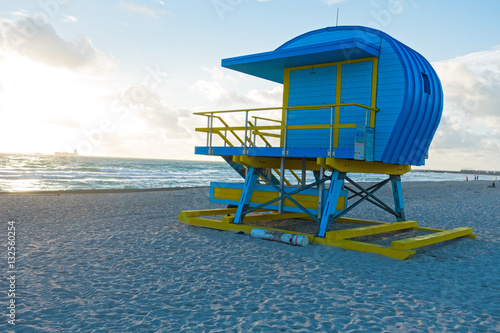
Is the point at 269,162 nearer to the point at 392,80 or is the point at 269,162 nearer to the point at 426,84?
the point at 392,80

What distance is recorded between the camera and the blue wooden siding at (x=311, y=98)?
1062 centimetres

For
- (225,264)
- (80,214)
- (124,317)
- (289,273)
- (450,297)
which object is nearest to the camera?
(124,317)

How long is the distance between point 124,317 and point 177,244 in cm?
429

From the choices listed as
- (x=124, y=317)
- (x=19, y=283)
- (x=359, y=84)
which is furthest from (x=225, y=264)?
(x=359, y=84)

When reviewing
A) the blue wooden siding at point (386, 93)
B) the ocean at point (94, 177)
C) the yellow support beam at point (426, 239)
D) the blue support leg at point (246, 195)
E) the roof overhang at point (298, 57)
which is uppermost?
the roof overhang at point (298, 57)

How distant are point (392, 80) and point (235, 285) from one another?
6.08 meters

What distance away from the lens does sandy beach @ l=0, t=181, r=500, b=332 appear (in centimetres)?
500

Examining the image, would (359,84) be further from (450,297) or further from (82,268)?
(82,268)

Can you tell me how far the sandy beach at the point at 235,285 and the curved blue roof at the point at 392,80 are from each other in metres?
2.56

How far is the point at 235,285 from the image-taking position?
6387 mm

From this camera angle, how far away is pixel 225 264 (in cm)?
759

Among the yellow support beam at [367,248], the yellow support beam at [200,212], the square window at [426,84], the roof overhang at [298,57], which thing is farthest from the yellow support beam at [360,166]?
the yellow support beam at [200,212]

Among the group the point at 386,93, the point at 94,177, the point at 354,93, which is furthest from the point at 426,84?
the point at 94,177

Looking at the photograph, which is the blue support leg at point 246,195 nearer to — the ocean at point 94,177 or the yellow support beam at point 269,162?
the yellow support beam at point 269,162
